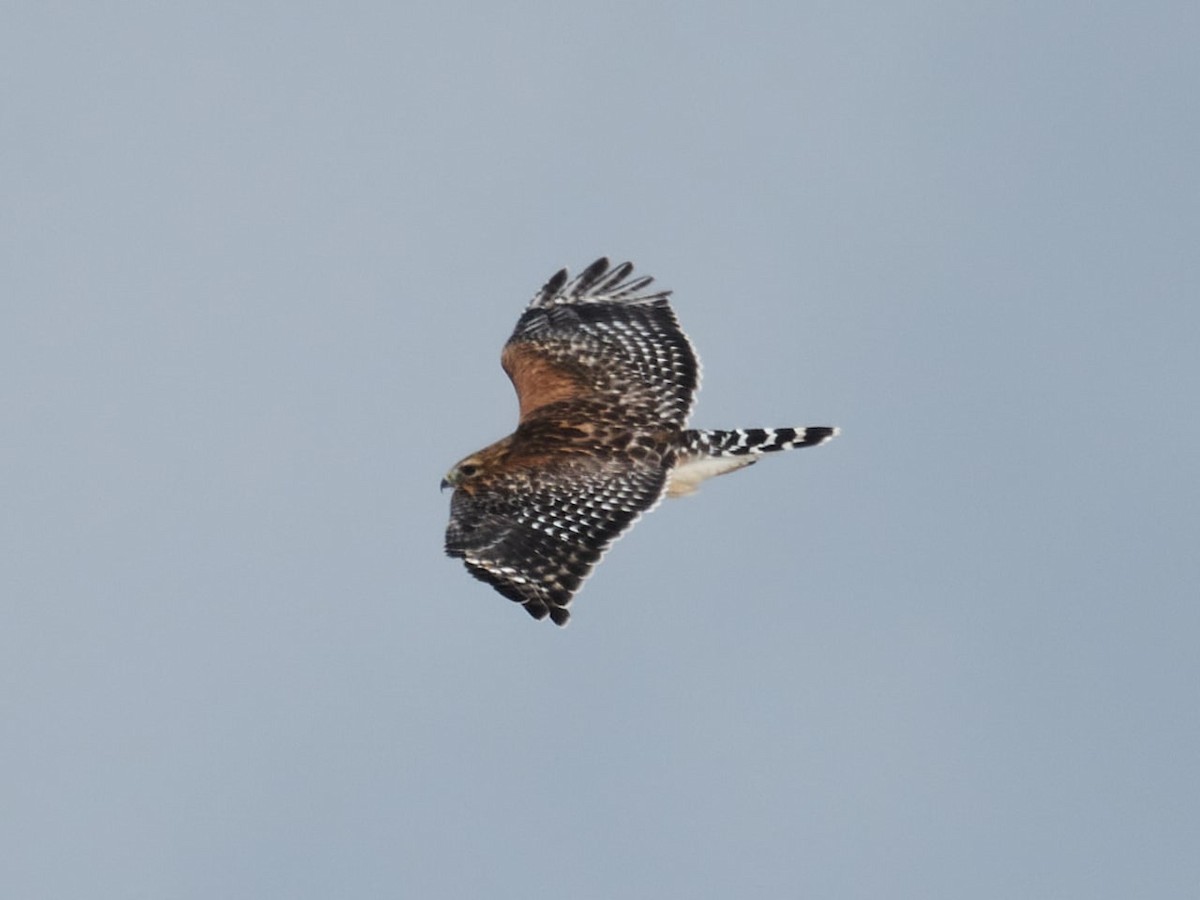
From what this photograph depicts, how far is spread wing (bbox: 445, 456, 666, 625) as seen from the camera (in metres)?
28.2

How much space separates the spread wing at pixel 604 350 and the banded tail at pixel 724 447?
25.0 inches

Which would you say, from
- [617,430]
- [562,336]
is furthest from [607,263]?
[617,430]

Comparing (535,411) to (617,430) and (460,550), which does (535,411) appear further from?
(460,550)

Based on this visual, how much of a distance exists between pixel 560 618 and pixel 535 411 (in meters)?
4.74

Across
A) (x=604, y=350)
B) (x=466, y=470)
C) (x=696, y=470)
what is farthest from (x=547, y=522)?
(x=604, y=350)

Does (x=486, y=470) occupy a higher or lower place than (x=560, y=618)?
higher

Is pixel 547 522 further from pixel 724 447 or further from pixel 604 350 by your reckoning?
pixel 604 350

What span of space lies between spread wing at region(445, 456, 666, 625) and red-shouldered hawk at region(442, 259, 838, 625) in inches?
0.8

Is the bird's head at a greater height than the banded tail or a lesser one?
lesser

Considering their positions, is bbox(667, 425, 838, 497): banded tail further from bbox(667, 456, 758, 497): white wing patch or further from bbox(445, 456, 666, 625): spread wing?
bbox(445, 456, 666, 625): spread wing

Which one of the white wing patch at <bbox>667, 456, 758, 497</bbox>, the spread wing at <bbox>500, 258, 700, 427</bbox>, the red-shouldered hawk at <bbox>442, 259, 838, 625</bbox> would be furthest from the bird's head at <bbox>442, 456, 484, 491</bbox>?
the white wing patch at <bbox>667, 456, 758, 497</bbox>

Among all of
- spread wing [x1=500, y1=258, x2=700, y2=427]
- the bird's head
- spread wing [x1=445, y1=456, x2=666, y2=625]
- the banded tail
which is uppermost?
spread wing [x1=500, y1=258, x2=700, y2=427]

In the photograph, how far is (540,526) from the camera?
29.1 metres

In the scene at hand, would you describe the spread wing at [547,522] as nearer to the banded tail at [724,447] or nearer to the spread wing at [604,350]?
the banded tail at [724,447]
